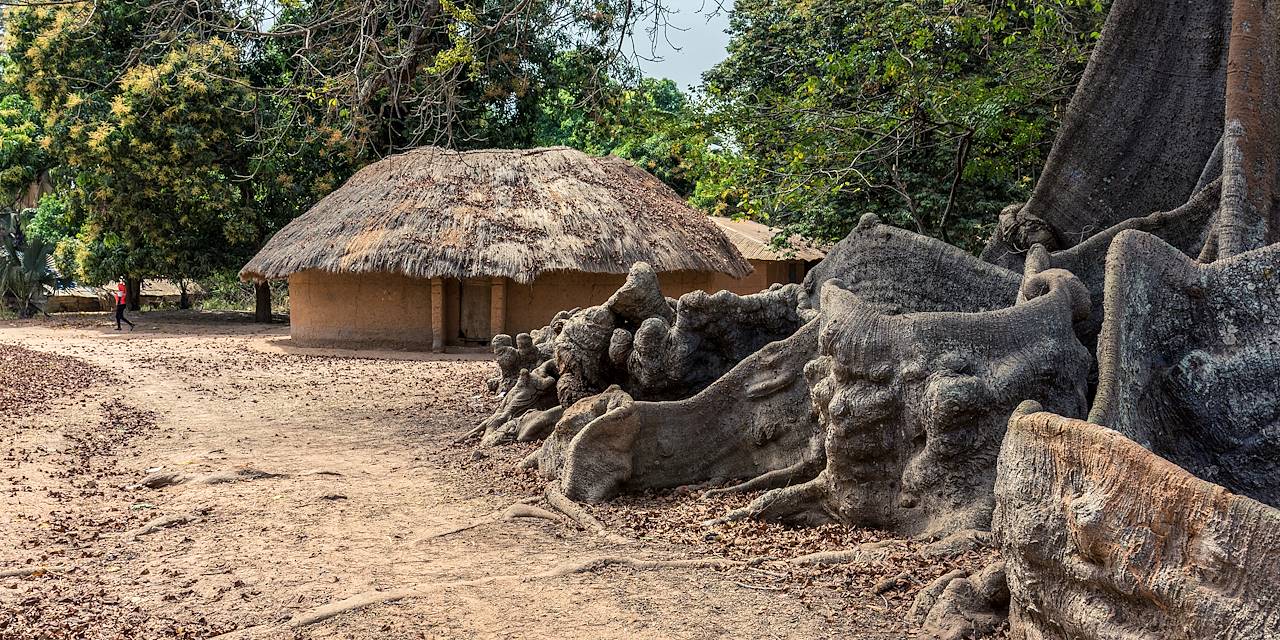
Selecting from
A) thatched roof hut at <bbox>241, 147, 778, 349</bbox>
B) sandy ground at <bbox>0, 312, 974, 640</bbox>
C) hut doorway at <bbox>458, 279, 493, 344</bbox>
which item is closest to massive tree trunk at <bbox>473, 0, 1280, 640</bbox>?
sandy ground at <bbox>0, 312, 974, 640</bbox>

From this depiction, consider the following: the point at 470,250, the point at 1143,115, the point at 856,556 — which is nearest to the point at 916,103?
the point at 1143,115

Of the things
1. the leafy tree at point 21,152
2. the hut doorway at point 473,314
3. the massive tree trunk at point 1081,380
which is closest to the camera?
the massive tree trunk at point 1081,380

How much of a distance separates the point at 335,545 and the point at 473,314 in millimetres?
11966

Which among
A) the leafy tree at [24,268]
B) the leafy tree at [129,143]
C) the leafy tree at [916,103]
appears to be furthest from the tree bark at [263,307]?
the leafy tree at [916,103]

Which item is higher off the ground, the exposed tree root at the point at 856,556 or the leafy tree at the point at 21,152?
the leafy tree at the point at 21,152

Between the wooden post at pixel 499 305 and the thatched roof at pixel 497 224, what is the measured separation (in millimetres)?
741

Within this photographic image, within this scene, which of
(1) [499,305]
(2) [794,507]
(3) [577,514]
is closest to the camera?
(2) [794,507]

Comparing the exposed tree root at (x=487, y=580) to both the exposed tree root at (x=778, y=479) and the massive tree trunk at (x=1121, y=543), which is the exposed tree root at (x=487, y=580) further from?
the massive tree trunk at (x=1121, y=543)

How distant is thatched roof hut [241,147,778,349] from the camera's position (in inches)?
634

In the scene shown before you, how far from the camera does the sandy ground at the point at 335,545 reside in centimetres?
426

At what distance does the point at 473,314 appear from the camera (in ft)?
56.6

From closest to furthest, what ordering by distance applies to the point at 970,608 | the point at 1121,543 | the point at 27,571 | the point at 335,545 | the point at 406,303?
the point at 1121,543
the point at 970,608
the point at 27,571
the point at 335,545
the point at 406,303

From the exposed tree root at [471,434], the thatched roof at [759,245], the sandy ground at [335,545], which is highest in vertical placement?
the thatched roof at [759,245]

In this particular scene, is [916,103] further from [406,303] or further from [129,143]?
[129,143]
